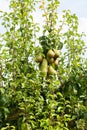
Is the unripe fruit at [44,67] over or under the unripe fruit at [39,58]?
under

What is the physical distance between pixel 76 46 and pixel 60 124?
5.60 ft

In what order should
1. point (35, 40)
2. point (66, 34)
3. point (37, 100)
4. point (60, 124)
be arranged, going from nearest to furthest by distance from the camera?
point (60, 124) < point (37, 100) < point (35, 40) < point (66, 34)

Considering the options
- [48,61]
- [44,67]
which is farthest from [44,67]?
[48,61]

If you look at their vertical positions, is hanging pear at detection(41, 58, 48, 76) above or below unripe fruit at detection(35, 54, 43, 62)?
below

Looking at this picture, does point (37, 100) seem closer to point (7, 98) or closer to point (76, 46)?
point (7, 98)

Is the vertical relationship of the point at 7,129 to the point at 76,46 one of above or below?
below

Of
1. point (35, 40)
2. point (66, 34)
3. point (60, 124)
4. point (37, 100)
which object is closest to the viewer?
point (60, 124)

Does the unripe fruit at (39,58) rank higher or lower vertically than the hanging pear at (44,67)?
higher

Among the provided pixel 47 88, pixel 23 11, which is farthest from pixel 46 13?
pixel 47 88

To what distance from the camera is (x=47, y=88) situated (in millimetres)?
5473

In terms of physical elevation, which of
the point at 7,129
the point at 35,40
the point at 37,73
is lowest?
the point at 7,129

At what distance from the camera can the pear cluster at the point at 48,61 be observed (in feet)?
18.0

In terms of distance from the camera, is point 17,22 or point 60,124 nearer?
point 60,124

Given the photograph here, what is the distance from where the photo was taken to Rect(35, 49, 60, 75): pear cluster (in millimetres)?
5497
